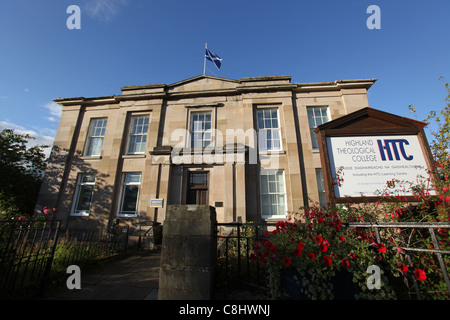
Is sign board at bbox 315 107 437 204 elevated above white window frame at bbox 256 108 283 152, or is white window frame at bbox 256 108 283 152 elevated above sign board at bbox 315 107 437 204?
white window frame at bbox 256 108 283 152

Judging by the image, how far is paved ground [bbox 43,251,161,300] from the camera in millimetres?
3672

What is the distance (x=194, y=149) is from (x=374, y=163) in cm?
767

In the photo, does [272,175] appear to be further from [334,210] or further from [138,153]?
[138,153]

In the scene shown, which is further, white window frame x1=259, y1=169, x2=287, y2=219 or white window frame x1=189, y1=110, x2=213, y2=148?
white window frame x1=189, y1=110, x2=213, y2=148

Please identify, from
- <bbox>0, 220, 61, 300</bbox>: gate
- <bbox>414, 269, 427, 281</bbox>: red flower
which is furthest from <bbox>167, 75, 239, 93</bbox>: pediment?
<bbox>414, 269, 427, 281</bbox>: red flower

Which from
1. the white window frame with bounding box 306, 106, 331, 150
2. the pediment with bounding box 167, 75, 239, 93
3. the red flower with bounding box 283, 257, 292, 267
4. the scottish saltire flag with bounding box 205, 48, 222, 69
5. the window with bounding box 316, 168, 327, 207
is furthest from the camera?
the scottish saltire flag with bounding box 205, 48, 222, 69

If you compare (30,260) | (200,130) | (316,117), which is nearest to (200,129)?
(200,130)

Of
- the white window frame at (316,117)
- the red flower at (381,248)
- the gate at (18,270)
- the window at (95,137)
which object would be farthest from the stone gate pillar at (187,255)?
the window at (95,137)

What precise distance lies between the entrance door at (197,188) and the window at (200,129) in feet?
5.94

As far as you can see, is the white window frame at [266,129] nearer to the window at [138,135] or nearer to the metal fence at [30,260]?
the window at [138,135]

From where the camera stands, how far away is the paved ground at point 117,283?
3.67 meters

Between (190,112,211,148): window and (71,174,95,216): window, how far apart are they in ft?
22.4

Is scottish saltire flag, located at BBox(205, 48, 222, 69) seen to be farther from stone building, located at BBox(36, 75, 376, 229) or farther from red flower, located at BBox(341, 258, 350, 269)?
red flower, located at BBox(341, 258, 350, 269)
